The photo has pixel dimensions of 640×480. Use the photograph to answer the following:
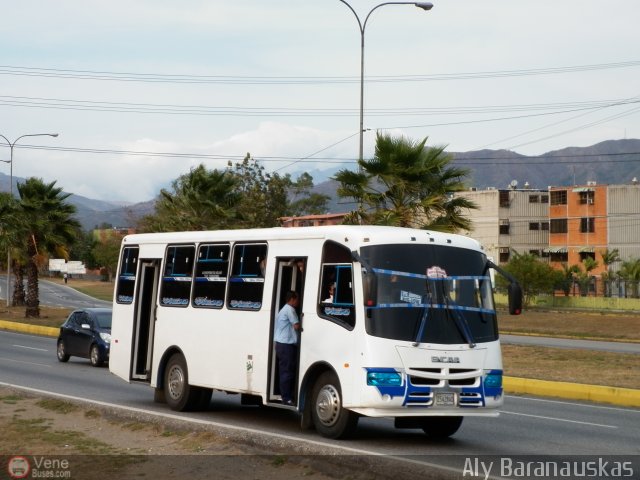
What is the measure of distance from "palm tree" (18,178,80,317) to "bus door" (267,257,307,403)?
41932mm

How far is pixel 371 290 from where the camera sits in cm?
1349

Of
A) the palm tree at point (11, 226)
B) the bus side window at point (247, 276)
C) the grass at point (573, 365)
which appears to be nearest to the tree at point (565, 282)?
the palm tree at point (11, 226)

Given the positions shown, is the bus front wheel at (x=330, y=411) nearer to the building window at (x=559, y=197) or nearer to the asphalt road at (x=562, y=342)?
the asphalt road at (x=562, y=342)

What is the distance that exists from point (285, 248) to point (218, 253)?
1.96 meters

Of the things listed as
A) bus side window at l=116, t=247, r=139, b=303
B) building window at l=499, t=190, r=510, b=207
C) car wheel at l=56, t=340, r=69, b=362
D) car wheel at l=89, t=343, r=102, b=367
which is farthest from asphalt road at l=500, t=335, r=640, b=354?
building window at l=499, t=190, r=510, b=207

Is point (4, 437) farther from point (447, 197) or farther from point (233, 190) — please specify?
point (233, 190)

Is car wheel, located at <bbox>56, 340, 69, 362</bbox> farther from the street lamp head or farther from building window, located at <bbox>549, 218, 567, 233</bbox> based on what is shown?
building window, located at <bbox>549, 218, 567, 233</bbox>

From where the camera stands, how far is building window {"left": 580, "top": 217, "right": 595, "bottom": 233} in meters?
95.0

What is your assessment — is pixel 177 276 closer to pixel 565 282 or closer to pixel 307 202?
pixel 565 282

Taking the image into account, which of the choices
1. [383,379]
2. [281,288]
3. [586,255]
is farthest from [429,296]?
[586,255]

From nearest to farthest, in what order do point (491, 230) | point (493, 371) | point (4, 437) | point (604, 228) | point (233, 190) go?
point (493, 371)
point (4, 437)
point (233, 190)
point (604, 228)
point (491, 230)

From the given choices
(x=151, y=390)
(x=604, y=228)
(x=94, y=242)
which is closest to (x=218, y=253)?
(x=151, y=390)

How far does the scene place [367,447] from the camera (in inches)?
516

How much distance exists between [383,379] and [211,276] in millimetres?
4811
